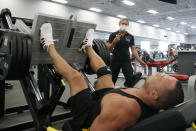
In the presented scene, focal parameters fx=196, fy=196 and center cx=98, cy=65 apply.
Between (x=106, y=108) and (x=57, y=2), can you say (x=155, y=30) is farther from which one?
(x=106, y=108)

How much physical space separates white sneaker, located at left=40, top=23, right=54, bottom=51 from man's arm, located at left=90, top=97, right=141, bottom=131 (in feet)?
3.70

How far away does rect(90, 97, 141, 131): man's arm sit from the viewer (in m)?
0.90

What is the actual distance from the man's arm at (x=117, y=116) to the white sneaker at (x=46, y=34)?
113cm

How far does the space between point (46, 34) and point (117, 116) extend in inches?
49.7

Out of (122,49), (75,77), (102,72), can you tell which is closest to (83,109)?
(75,77)

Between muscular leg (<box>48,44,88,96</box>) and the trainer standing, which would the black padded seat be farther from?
the trainer standing

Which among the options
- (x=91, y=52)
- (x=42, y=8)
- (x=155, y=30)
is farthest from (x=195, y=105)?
(x=155, y=30)

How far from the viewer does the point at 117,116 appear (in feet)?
2.96

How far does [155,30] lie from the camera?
17.3 meters

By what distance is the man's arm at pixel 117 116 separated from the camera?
0.90 meters

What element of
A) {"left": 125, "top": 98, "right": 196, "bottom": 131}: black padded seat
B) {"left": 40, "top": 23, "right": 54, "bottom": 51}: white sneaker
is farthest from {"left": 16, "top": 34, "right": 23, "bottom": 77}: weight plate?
{"left": 125, "top": 98, "right": 196, "bottom": 131}: black padded seat

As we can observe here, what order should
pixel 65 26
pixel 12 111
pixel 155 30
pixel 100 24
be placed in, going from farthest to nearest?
pixel 155 30
pixel 100 24
pixel 12 111
pixel 65 26

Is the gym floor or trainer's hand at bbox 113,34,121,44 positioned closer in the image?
the gym floor

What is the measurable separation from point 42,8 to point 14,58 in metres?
8.19
